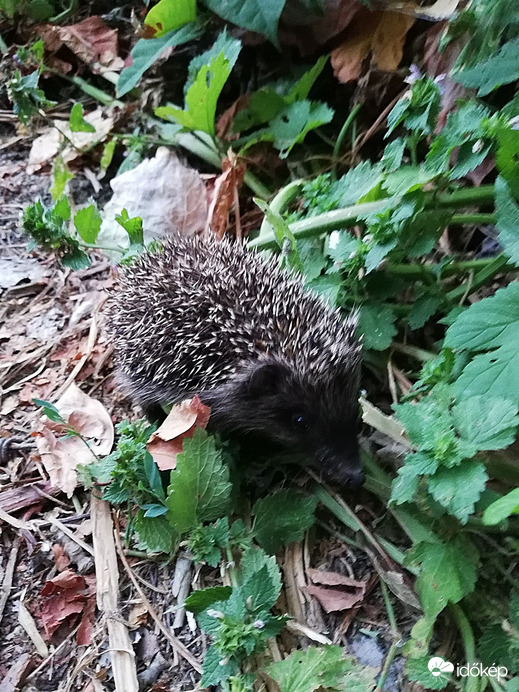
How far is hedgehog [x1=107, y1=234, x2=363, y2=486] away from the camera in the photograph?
2236mm

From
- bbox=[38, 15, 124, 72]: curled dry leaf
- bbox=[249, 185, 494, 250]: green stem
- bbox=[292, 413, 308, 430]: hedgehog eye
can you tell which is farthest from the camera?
bbox=[38, 15, 124, 72]: curled dry leaf

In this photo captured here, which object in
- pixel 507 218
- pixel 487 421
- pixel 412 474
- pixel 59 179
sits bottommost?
pixel 59 179

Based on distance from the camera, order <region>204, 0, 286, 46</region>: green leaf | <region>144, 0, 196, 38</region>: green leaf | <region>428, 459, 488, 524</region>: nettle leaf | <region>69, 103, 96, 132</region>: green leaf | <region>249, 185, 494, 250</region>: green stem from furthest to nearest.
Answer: <region>69, 103, 96, 132</region>: green leaf
<region>144, 0, 196, 38</region>: green leaf
<region>204, 0, 286, 46</region>: green leaf
<region>249, 185, 494, 250</region>: green stem
<region>428, 459, 488, 524</region>: nettle leaf

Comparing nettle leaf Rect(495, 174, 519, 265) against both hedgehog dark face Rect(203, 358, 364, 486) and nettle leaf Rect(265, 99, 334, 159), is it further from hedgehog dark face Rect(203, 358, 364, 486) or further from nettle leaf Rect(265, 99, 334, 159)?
nettle leaf Rect(265, 99, 334, 159)

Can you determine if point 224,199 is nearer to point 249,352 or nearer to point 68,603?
point 249,352

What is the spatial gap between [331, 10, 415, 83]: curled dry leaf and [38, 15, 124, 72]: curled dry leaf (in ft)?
4.89

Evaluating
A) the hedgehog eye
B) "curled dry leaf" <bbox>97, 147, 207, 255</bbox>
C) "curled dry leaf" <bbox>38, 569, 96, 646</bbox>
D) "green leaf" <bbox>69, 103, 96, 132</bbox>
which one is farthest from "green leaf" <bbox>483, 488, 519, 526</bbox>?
"green leaf" <bbox>69, 103, 96, 132</bbox>

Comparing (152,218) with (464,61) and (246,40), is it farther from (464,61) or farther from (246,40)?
(464,61)

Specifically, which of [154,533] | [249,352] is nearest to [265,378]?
[249,352]

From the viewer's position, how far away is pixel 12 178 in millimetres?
3609

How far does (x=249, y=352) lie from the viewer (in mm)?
2287

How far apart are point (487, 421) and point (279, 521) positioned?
78 centimetres

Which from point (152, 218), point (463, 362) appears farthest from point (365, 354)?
point (152, 218)

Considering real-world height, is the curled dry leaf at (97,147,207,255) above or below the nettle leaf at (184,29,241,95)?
below
